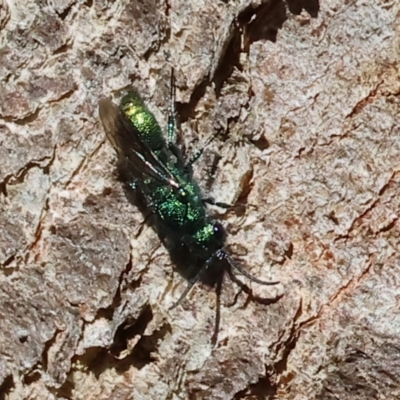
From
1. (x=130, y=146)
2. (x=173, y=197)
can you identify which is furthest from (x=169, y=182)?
(x=130, y=146)

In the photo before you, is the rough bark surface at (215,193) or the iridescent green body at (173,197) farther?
the iridescent green body at (173,197)

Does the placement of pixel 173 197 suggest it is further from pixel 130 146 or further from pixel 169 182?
pixel 130 146

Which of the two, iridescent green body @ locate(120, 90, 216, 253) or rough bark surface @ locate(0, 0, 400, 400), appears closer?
rough bark surface @ locate(0, 0, 400, 400)

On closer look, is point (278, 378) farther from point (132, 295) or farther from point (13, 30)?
point (13, 30)

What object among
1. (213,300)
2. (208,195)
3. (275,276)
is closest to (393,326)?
(275,276)
